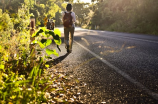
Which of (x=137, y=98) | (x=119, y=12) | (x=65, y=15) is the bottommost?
(x=137, y=98)

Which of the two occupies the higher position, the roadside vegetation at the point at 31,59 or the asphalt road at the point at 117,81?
the roadside vegetation at the point at 31,59

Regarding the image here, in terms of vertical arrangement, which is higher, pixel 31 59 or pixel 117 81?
pixel 31 59

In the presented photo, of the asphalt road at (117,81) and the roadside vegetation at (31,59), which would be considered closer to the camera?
the roadside vegetation at (31,59)

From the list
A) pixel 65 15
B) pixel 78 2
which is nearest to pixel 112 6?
pixel 65 15

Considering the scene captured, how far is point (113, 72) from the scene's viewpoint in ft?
14.6

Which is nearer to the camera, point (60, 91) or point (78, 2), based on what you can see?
point (60, 91)

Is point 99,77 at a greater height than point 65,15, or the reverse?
point 65,15

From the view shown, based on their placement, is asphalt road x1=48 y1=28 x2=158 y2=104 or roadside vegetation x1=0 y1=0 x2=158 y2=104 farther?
asphalt road x1=48 y1=28 x2=158 y2=104

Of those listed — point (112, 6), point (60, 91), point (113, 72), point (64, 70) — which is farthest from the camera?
point (112, 6)

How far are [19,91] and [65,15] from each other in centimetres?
526

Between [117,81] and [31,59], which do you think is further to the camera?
[31,59]

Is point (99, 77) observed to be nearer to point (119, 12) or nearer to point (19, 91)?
point (19, 91)

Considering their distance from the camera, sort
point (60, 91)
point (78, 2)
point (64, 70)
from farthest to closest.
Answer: point (78, 2) → point (64, 70) → point (60, 91)

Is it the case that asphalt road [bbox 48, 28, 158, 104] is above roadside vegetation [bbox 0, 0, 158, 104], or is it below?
below
